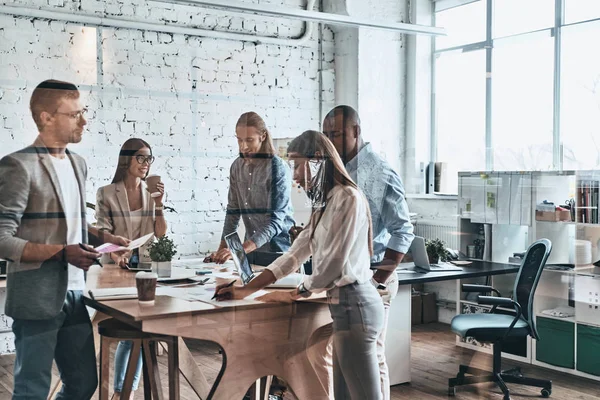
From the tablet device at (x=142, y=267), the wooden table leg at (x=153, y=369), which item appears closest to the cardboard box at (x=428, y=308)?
the wooden table leg at (x=153, y=369)

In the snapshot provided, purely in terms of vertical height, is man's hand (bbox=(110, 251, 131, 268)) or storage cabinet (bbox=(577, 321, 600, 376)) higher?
man's hand (bbox=(110, 251, 131, 268))

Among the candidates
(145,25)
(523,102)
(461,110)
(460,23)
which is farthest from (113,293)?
(523,102)

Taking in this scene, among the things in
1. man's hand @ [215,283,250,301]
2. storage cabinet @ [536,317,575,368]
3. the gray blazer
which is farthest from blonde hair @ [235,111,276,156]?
storage cabinet @ [536,317,575,368]

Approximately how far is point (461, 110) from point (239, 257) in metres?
1.17

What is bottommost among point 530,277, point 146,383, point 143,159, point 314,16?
point 146,383

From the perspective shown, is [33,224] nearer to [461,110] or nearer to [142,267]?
[142,267]

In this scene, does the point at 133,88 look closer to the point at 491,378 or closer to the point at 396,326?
the point at 396,326

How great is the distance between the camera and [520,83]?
301 centimetres

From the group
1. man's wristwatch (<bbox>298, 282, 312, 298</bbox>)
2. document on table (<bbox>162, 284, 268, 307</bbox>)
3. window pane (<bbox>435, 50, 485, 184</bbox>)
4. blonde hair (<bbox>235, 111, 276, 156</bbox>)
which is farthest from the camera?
window pane (<bbox>435, 50, 485, 184</bbox>)

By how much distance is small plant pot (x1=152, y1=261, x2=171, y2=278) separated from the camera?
2259mm

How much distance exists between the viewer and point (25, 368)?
2145 millimetres

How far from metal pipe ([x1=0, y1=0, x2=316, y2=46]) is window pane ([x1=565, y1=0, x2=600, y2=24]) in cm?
113

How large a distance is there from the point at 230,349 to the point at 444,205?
1.09 metres

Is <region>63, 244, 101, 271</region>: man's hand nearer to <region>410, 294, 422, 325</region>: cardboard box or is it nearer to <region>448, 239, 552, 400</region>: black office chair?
<region>410, 294, 422, 325</region>: cardboard box
